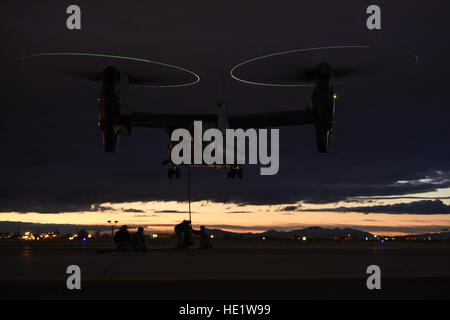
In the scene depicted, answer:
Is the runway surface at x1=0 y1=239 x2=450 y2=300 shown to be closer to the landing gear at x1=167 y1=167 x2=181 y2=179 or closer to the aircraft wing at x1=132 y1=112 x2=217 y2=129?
the aircraft wing at x1=132 y1=112 x2=217 y2=129

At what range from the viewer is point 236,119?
126 feet

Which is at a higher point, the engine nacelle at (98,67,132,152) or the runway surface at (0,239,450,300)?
the engine nacelle at (98,67,132,152)

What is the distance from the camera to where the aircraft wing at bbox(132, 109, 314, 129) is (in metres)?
36.3

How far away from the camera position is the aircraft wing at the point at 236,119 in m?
36.3

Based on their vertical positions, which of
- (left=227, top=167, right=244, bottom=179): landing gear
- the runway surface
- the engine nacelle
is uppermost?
the engine nacelle

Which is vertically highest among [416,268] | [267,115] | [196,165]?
[267,115]

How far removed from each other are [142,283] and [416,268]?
33.0 feet

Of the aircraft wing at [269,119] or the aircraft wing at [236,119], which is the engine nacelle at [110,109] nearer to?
the aircraft wing at [236,119]

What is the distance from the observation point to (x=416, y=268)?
61.4ft

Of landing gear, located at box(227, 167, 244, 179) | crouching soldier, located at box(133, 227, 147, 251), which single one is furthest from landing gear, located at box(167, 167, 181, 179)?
crouching soldier, located at box(133, 227, 147, 251)

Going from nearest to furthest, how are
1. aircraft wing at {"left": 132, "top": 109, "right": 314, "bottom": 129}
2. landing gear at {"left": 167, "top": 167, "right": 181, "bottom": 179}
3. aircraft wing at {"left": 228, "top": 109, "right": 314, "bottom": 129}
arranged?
aircraft wing at {"left": 228, "top": 109, "right": 314, "bottom": 129}, aircraft wing at {"left": 132, "top": 109, "right": 314, "bottom": 129}, landing gear at {"left": 167, "top": 167, "right": 181, "bottom": 179}

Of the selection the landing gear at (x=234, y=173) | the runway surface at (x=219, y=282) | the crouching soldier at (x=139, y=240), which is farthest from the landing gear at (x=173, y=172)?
the runway surface at (x=219, y=282)

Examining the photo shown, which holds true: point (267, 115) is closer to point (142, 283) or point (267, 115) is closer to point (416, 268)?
point (416, 268)
